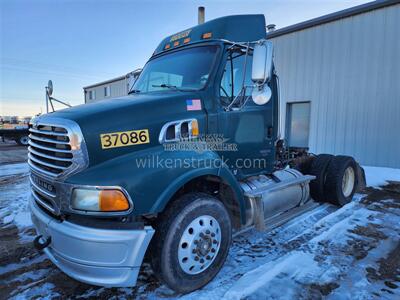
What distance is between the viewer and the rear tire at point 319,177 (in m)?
4.82

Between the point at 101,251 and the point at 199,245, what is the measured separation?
901mm

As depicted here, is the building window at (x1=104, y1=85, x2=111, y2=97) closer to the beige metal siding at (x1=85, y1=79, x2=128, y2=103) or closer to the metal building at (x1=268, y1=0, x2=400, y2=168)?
the beige metal siding at (x1=85, y1=79, x2=128, y2=103)

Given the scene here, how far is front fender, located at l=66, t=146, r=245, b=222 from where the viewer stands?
80.5 inches

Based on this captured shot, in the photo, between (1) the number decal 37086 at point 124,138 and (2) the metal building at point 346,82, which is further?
(2) the metal building at point 346,82

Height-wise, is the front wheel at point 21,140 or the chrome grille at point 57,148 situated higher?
the chrome grille at point 57,148

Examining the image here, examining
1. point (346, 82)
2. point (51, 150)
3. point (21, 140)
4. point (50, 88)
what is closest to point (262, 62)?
point (51, 150)

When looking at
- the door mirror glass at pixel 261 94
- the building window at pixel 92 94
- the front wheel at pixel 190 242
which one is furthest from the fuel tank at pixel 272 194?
the building window at pixel 92 94

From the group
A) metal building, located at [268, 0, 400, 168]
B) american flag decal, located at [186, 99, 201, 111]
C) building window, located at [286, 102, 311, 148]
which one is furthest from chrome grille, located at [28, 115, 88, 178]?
building window, located at [286, 102, 311, 148]

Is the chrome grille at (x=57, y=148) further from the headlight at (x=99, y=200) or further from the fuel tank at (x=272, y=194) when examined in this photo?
the fuel tank at (x=272, y=194)

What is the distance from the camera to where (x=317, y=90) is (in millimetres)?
9961

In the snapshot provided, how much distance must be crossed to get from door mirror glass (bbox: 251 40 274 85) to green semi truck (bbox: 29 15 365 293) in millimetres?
10

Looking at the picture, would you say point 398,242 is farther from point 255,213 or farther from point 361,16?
point 361,16

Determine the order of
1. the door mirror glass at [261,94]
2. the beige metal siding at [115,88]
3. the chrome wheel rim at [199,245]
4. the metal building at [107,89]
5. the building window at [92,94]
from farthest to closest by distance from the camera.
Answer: the building window at [92,94]
the metal building at [107,89]
the beige metal siding at [115,88]
the door mirror glass at [261,94]
the chrome wheel rim at [199,245]

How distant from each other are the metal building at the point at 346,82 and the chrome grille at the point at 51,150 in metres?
9.38
